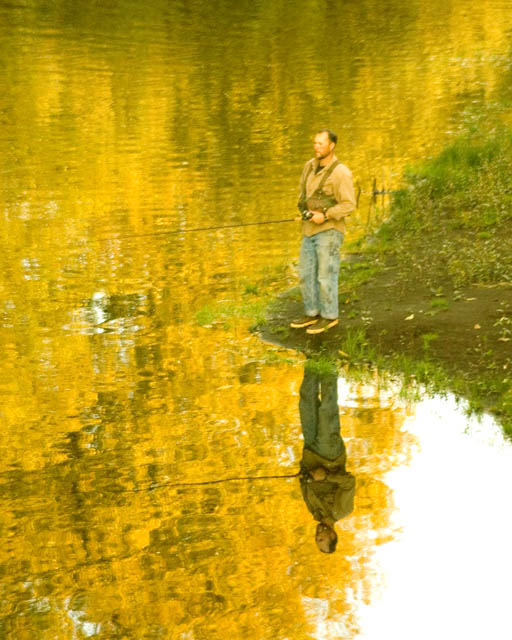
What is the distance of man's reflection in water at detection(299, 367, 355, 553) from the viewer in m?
6.82

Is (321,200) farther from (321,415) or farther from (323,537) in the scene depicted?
(323,537)

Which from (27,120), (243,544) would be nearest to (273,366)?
(243,544)

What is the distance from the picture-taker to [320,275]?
10367mm

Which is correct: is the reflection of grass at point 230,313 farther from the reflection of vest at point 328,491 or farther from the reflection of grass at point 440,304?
the reflection of vest at point 328,491

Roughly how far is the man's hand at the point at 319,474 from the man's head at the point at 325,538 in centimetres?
66

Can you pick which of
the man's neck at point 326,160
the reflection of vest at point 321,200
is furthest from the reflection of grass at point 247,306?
the man's neck at point 326,160

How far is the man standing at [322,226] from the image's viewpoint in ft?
32.9

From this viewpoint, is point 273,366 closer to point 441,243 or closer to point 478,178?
point 441,243

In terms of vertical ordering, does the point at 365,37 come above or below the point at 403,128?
above

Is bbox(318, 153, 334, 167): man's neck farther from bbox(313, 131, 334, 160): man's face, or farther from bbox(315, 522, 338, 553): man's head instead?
bbox(315, 522, 338, 553): man's head

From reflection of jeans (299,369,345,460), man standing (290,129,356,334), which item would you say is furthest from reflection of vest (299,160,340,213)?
reflection of jeans (299,369,345,460)

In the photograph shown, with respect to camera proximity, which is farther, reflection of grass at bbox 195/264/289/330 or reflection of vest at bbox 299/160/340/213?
reflection of grass at bbox 195/264/289/330

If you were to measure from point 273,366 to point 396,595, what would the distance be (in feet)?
13.0

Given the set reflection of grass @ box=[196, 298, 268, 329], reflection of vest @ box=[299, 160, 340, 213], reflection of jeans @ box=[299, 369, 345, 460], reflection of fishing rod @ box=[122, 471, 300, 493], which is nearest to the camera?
reflection of fishing rod @ box=[122, 471, 300, 493]
